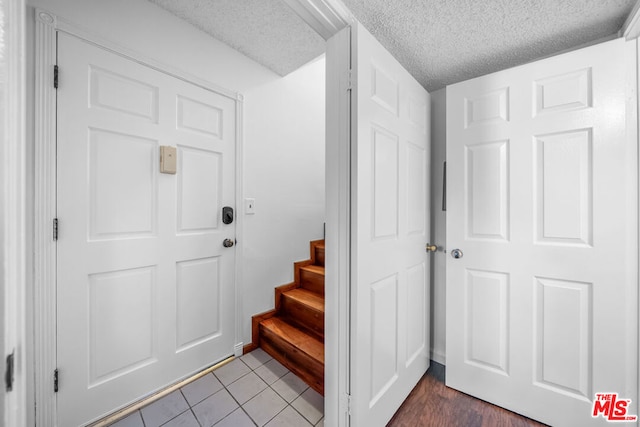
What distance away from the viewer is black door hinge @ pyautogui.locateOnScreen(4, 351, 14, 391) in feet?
1.19

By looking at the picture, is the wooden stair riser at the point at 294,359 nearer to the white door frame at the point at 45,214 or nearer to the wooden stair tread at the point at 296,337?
the wooden stair tread at the point at 296,337

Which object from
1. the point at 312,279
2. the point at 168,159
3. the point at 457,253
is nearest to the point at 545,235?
the point at 457,253

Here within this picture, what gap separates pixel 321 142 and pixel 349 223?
159 cm

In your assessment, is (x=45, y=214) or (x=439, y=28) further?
(x=439, y=28)

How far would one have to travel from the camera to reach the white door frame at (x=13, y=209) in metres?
0.37

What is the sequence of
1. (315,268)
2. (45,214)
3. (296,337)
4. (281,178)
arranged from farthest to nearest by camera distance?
1. (315,268)
2. (281,178)
3. (296,337)
4. (45,214)

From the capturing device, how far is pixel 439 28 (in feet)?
4.20

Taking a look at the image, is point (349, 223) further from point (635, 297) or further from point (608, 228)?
point (635, 297)

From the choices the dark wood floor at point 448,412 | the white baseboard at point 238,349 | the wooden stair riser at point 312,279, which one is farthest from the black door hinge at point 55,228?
the dark wood floor at point 448,412

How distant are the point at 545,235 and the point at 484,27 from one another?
115cm

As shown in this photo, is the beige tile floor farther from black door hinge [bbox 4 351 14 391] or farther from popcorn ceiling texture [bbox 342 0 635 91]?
popcorn ceiling texture [bbox 342 0 635 91]

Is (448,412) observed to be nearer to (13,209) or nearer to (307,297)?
(307,297)

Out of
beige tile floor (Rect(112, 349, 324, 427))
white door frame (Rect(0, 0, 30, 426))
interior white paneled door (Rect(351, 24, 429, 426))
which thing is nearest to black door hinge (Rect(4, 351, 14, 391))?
white door frame (Rect(0, 0, 30, 426))

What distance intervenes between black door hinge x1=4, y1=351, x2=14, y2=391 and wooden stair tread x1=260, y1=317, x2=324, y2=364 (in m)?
1.41
